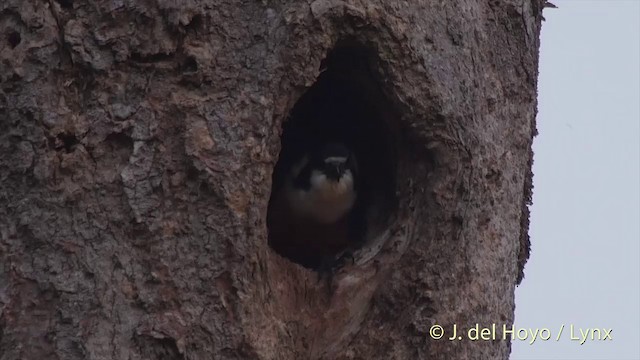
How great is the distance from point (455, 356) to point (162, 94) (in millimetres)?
1052

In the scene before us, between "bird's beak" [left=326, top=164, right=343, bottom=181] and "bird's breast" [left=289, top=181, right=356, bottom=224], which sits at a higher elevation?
"bird's beak" [left=326, top=164, right=343, bottom=181]

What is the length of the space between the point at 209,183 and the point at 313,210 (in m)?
1.36

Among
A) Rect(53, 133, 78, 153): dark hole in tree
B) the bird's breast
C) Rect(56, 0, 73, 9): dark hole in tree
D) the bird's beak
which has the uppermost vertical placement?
Rect(56, 0, 73, 9): dark hole in tree

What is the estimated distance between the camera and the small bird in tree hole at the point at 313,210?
12.6ft

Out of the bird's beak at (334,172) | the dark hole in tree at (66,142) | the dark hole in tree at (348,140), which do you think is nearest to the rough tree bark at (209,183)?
the dark hole in tree at (66,142)

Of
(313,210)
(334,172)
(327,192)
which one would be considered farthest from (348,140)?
(313,210)

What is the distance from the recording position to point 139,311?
102 inches

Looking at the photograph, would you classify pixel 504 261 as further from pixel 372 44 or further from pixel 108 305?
pixel 108 305

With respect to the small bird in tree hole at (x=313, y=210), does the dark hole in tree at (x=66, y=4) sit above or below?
above

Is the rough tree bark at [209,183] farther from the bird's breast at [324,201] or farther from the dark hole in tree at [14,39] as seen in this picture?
the bird's breast at [324,201]

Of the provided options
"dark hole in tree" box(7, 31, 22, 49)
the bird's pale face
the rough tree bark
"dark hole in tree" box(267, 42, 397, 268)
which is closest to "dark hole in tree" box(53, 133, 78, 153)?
the rough tree bark

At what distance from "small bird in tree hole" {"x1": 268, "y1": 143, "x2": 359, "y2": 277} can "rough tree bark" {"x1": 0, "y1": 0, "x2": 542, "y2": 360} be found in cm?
74

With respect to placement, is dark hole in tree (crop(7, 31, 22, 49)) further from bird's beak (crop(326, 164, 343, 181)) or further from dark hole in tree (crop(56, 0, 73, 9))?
bird's beak (crop(326, 164, 343, 181))

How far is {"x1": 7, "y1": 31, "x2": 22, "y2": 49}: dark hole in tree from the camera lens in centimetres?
274
